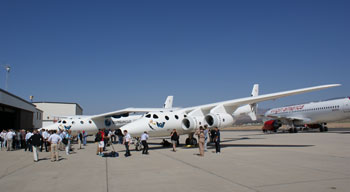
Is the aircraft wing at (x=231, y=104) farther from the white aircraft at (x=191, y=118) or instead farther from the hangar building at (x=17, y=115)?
the hangar building at (x=17, y=115)

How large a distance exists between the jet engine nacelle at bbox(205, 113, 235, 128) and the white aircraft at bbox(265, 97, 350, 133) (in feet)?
66.4

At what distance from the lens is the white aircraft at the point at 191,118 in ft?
52.1

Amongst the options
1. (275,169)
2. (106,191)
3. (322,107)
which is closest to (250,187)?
(275,169)

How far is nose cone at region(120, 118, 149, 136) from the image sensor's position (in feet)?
49.8

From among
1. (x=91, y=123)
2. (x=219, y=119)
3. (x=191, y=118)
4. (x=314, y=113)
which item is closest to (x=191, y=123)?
(x=191, y=118)

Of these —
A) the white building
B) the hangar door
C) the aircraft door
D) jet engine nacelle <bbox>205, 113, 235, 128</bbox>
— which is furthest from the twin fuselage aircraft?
the white building

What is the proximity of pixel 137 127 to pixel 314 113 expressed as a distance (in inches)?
1107

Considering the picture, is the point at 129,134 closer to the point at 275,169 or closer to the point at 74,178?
the point at 74,178

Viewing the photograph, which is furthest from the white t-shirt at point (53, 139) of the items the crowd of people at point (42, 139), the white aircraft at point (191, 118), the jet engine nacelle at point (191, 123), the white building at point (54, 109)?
the white building at point (54, 109)

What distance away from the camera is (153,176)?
7910mm

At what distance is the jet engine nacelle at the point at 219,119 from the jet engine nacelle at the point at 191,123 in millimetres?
559

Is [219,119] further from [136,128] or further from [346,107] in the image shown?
[346,107]

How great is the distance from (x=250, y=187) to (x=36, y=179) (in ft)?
20.5

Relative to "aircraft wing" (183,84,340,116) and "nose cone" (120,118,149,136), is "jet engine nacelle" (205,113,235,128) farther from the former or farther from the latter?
"nose cone" (120,118,149,136)
